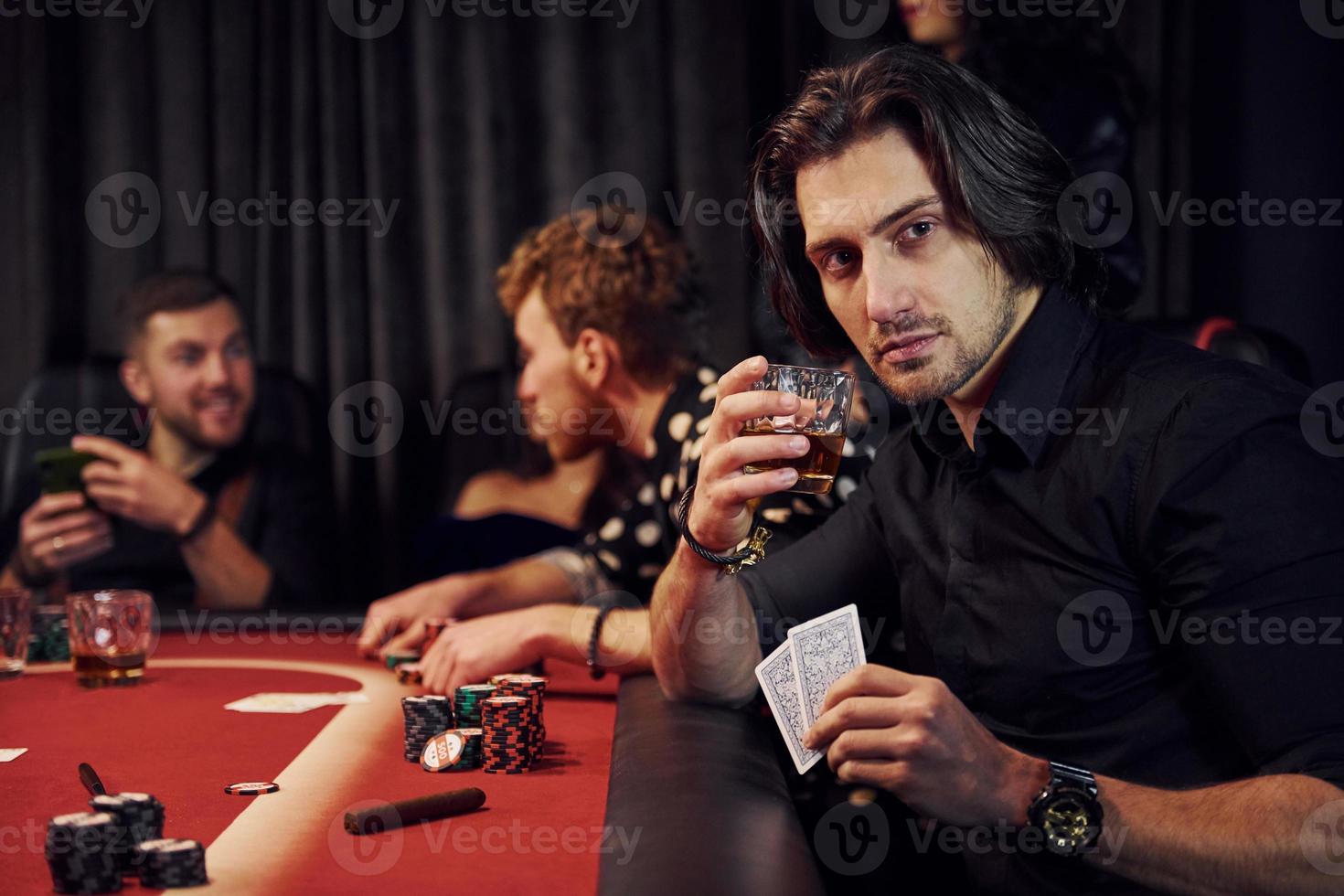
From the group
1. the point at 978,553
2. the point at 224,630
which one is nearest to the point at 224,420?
the point at 224,630

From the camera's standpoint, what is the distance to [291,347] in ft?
12.4

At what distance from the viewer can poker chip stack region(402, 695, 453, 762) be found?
4.43ft

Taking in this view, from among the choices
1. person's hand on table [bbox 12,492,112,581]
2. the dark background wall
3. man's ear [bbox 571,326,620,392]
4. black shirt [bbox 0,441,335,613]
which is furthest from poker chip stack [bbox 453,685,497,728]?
the dark background wall

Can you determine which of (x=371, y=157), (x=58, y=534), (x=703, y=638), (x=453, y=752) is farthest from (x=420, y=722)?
(x=371, y=157)

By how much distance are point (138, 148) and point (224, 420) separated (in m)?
0.95

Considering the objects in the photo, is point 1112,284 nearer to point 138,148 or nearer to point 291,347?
point 291,347

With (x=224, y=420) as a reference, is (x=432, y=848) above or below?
below

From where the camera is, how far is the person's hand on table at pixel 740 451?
1339 millimetres

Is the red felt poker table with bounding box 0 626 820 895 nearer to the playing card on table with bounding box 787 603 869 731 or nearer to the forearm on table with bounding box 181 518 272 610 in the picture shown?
the playing card on table with bounding box 787 603 869 731

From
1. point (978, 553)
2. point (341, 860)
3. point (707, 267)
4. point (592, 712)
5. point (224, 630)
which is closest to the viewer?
point (341, 860)

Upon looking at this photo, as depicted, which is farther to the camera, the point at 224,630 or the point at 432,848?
the point at 224,630

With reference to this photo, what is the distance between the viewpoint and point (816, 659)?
54.7 inches

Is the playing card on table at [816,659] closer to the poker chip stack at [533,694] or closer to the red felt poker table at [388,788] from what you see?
the red felt poker table at [388,788]

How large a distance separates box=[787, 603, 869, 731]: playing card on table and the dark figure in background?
1211mm
